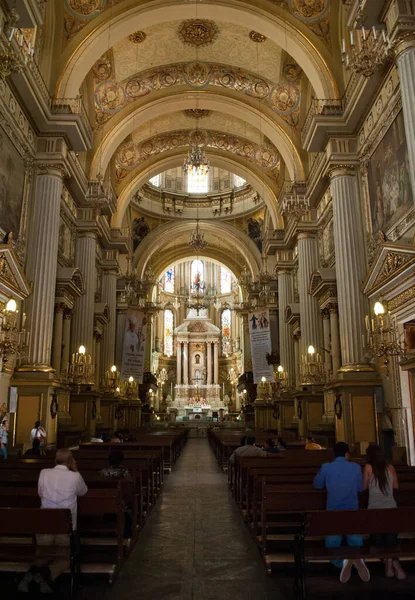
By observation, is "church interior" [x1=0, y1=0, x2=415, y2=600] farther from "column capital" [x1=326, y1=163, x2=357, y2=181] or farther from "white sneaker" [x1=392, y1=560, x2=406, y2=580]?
"white sneaker" [x1=392, y1=560, x2=406, y2=580]

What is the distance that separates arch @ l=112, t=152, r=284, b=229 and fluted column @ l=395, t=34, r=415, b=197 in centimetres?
1405

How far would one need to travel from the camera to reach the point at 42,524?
3953mm

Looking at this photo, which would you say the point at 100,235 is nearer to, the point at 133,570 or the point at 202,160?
the point at 202,160

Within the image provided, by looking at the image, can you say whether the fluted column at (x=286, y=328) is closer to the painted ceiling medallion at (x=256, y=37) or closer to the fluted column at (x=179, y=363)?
the painted ceiling medallion at (x=256, y=37)

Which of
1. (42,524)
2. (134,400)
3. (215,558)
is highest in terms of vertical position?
(134,400)

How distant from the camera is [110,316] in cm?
2205

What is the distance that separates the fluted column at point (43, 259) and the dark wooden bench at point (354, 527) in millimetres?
9624

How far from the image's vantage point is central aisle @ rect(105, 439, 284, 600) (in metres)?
4.11

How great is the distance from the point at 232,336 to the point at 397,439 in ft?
124

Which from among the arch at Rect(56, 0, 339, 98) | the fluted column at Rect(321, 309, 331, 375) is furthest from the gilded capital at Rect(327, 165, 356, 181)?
the fluted column at Rect(321, 309, 331, 375)

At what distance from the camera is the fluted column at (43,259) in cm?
1239

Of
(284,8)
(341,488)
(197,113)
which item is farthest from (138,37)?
(341,488)

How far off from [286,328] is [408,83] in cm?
1418

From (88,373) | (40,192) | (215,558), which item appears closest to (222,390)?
(88,373)
